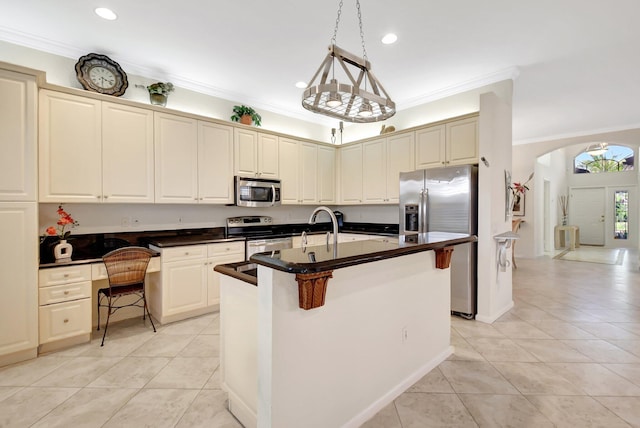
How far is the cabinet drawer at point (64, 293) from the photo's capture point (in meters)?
2.63

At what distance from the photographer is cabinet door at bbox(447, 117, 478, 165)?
359 centimetres

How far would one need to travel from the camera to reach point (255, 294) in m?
1.65

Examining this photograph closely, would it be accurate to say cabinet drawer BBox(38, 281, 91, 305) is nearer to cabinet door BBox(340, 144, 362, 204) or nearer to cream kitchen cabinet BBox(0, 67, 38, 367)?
cream kitchen cabinet BBox(0, 67, 38, 367)

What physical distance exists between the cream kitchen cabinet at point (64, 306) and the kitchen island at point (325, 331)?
183 centimetres

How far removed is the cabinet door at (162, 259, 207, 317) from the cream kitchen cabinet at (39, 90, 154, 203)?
2.77 feet

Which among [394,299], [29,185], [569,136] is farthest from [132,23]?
[569,136]

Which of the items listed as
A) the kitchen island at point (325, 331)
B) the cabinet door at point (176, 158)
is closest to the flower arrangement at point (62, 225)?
the cabinet door at point (176, 158)

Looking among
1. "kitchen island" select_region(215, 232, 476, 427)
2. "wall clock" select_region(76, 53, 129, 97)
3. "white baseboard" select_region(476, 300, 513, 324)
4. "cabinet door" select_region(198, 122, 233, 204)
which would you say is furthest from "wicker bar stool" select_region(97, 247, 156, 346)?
"white baseboard" select_region(476, 300, 513, 324)

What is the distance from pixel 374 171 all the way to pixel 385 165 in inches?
8.8

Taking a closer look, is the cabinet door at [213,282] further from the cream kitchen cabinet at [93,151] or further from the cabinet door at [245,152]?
the cabinet door at [245,152]

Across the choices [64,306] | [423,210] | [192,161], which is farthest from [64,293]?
[423,210]

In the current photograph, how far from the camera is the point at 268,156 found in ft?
14.6

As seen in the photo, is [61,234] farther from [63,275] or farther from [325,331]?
[325,331]

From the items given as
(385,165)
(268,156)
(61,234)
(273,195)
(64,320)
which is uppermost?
(268,156)
